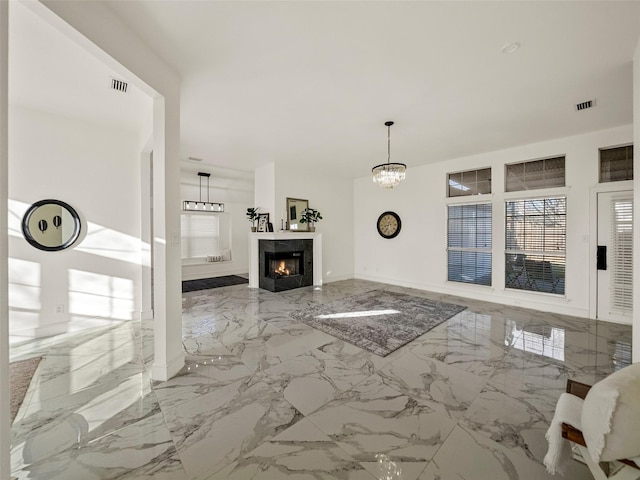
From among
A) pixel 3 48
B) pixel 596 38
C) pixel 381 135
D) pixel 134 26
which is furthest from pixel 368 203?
pixel 3 48

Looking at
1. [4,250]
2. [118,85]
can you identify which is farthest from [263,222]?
[4,250]

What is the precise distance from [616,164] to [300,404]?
5665 millimetres

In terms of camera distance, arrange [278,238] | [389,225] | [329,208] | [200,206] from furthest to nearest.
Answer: [200,206]
[329,208]
[389,225]
[278,238]

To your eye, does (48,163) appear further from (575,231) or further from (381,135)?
(575,231)

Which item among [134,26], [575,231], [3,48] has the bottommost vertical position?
[575,231]

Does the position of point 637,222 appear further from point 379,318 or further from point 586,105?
point 379,318

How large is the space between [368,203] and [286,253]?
2.80 m

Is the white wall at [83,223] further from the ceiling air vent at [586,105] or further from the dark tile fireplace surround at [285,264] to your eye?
the ceiling air vent at [586,105]

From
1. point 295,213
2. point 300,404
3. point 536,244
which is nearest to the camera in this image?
point 300,404

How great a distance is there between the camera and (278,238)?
5.82 meters

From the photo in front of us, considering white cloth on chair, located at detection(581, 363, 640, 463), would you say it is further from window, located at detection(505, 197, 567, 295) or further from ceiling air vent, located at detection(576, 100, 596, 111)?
window, located at detection(505, 197, 567, 295)

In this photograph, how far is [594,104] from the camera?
3.13 meters

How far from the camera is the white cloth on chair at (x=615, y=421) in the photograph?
101 cm

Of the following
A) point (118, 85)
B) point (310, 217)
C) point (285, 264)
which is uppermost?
point (118, 85)
